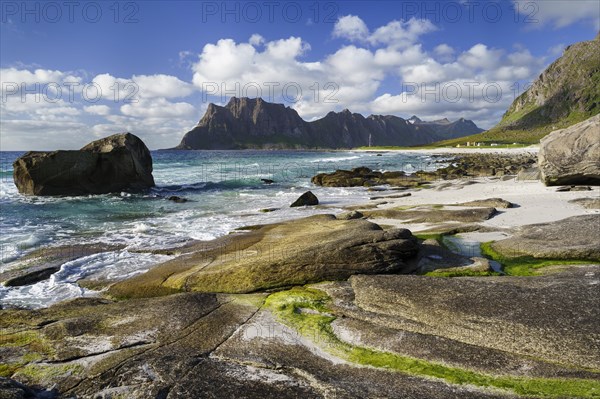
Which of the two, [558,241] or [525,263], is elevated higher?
[558,241]

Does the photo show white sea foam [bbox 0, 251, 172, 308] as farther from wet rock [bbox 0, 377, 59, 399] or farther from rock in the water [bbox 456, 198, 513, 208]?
rock in the water [bbox 456, 198, 513, 208]

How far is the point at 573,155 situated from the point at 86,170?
4771 centimetres

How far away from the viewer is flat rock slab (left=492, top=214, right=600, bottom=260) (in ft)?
41.9

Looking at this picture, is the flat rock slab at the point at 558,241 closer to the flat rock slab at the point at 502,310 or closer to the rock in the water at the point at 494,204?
the flat rock slab at the point at 502,310

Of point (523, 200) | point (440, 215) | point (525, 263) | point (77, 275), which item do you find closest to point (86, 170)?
point (77, 275)

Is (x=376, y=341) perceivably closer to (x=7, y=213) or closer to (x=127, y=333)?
(x=127, y=333)

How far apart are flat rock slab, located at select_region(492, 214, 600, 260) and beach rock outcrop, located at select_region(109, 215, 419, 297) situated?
13.1ft

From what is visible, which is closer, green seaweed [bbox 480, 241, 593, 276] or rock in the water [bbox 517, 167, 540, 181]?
green seaweed [bbox 480, 241, 593, 276]

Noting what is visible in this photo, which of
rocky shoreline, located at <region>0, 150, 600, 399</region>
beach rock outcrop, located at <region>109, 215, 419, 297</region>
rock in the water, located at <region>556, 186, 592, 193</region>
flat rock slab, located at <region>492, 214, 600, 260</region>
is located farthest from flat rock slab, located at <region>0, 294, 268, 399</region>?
rock in the water, located at <region>556, 186, 592, 193</region>

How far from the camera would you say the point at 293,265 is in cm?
1219

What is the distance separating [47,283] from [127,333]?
8448 millimetres

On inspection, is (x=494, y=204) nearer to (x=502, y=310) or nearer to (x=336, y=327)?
(x=502, y=310)

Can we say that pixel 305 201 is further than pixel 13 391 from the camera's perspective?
Yes

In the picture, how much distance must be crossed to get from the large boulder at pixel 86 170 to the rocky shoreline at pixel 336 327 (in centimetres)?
3430
